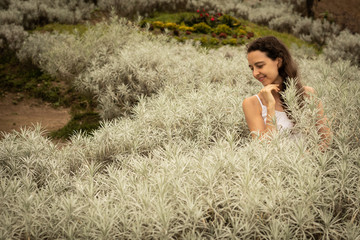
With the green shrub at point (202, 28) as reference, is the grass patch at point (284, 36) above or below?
below

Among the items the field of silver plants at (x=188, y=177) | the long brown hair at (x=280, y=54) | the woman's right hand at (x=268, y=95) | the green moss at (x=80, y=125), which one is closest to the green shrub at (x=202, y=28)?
the field of silver plants at (x=188, y=177)

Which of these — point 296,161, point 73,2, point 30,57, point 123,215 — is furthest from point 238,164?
Answer: point 73,2

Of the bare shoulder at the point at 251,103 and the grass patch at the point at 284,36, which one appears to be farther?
the grass patch at the point at 284,36

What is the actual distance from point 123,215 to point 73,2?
13299mm

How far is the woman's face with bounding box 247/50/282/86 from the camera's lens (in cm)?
262

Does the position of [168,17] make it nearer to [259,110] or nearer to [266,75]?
[266,75]

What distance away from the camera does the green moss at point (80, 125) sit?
4938mm

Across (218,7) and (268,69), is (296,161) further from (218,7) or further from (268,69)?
(218,7)

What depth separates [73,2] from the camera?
12258 mm

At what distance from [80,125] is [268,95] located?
4037 mm

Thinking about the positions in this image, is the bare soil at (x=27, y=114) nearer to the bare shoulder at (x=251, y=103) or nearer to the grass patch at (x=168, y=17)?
the bare shoulder at (x=251, y=103)

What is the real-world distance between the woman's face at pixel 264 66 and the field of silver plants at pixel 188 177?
0.40 metres

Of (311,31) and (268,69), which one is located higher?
(268,69)

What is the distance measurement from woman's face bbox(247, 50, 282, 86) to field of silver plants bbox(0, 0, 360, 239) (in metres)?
0.40
